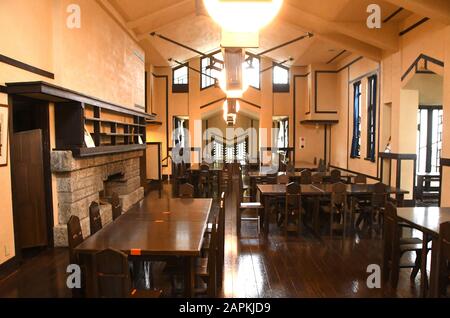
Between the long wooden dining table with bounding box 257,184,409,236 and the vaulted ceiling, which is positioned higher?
the vaulted ceiling

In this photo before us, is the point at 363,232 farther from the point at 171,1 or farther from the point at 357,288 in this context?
the point at 171,1

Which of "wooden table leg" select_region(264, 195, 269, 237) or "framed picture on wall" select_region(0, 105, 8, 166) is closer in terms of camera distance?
"framed picture on wall" select_region(0, 105, 8, 166)

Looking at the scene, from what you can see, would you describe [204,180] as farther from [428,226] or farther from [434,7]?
[428,226]

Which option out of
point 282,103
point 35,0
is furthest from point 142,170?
point 282,103

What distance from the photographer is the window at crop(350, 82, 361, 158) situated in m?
10.3

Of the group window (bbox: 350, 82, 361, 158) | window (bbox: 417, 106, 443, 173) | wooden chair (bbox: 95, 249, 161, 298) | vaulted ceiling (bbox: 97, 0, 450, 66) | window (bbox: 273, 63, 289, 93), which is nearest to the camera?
wooden chair (bbox: 95, 249, 161, 298)

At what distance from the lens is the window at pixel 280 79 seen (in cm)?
1311

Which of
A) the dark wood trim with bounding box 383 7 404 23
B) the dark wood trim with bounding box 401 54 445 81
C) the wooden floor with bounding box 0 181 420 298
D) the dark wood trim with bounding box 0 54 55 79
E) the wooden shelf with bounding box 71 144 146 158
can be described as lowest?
the wooden floor with bounding box 0 181 420 298

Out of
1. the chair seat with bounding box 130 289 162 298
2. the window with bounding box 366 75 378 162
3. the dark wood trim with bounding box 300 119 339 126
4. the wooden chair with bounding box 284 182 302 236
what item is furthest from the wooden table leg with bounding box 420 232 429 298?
the dark wood trim with bounding box 300 119 339 126

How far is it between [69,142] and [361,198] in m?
5.09

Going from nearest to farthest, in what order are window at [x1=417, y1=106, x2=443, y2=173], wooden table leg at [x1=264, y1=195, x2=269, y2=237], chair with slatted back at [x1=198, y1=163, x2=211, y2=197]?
wooden table leg at [x1=264, y1=195, x2=269, y2=237] < window at [x1=417, y1=106, x2=443, y2=173] < chair with slatted back at [x1=198, y1=163, x2=211, y2=197]

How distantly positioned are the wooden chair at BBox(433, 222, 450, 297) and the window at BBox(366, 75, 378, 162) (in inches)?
255

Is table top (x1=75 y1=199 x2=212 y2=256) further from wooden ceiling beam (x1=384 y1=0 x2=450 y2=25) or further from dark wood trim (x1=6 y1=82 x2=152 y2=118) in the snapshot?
wooden ceiling beam (x1=384 y1=0 x2=450 y2=25)

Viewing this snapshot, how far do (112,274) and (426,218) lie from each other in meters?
3.20
